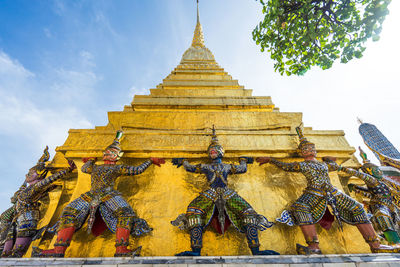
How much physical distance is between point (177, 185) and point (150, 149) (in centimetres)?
104

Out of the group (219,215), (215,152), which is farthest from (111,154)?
(219,215)

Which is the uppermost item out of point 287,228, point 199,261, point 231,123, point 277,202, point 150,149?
point 231,123

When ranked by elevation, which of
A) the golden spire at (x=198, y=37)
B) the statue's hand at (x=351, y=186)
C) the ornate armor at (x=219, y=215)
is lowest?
the ornate armor at (x=219, y=215)

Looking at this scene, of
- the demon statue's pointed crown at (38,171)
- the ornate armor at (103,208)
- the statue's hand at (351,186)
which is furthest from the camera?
the statue's hand at (351,186)

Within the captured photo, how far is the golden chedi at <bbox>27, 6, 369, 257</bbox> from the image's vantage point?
11.2 ft

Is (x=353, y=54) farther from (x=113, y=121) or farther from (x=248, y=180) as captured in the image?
(x=113, y=121)

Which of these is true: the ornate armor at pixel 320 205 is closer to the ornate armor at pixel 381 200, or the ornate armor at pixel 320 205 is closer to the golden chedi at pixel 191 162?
the golden chedi at pixel 191 162

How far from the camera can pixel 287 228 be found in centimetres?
Result: 357

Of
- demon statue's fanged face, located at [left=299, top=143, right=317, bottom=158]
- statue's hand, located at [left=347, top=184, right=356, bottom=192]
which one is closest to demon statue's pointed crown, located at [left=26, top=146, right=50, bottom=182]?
demon statue's fanged face, located at [left=299, top=143, right=317, bottom=158]

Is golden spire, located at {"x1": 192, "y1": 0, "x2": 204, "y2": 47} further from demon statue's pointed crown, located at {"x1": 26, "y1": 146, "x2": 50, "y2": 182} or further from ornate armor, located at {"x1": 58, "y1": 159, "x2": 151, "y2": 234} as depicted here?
ornate armor, located at {"x1": 58, "y1": 159, "x2": 151, "y2": 234}

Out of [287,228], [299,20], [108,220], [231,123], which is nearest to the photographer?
[108,220]

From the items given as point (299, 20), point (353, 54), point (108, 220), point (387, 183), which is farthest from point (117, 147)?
point (387, 183)

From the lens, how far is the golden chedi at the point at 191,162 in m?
3.42

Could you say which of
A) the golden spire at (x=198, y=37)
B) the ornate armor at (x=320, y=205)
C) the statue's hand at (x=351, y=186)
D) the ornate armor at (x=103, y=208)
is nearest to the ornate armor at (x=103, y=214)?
the ornate armor at (x=103, y=208)
